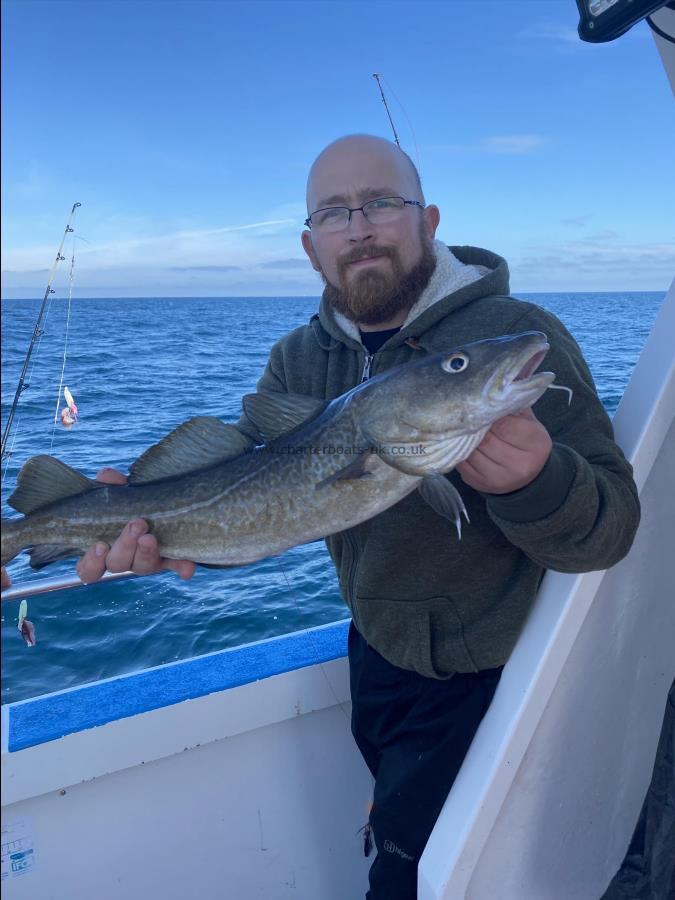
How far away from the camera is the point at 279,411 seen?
9.29 feet

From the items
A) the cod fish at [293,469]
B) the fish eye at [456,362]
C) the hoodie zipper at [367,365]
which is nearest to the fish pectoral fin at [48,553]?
the cod fish at [293,469]

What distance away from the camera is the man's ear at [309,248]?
3.44m

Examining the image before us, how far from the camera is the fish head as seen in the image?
2193 millimetres

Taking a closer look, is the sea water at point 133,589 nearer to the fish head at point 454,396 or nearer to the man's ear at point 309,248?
the fish head at point 454,396

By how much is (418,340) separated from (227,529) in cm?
111

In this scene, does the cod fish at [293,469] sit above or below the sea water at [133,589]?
above

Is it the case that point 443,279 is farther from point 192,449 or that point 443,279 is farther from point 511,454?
point 192,449

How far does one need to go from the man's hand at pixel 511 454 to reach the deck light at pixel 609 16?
122 cm

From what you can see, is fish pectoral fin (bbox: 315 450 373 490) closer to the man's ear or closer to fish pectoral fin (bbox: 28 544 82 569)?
fish pectoral fin (bbox: 28 544 82 569)

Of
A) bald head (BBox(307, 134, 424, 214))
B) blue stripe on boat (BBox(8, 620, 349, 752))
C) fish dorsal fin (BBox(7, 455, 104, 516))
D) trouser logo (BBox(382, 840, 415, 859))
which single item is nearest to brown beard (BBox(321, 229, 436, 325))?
bald head (BBox(307, 134, 424, 214))

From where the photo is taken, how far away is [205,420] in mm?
2877

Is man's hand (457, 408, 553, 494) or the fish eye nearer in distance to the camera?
man's hand (457, 408, 553, 494)

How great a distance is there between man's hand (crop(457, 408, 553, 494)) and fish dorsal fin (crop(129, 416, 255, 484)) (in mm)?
1093

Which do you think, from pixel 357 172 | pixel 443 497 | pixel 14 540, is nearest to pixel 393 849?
pixel 443 497
